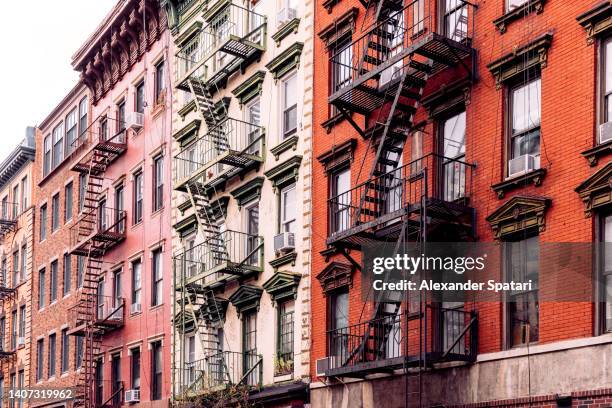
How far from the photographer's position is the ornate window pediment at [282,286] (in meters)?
27.6

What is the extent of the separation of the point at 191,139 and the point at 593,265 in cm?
1877

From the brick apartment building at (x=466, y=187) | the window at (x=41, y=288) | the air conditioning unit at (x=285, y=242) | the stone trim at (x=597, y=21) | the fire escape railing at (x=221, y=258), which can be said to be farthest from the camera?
the window at (x=41, y=288)

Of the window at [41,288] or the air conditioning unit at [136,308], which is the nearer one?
the air conditioning unit at [136,308]

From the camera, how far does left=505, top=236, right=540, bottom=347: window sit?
1980 centimetres

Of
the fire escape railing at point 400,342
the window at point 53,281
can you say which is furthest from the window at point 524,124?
the window at point 53,281

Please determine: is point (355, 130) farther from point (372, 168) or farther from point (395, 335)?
point (395, 335)

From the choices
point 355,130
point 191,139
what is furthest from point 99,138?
point 355,130

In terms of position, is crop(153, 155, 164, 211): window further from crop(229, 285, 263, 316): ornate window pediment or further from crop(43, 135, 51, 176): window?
crop(43, 135, 51, 176): window

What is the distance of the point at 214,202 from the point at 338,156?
23.2 feet

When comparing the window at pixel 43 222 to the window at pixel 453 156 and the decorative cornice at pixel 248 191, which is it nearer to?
the decorative cornice at pixel 248 191

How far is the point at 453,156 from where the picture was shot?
22578 millimetres

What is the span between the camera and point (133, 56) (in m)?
41.2

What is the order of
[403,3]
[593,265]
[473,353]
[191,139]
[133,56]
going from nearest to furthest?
1. [593,265]
2. [473,353]
3. [403,3]
4. [191,139]
5. [133,56]

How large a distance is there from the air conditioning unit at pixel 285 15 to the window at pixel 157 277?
33.5 feet
